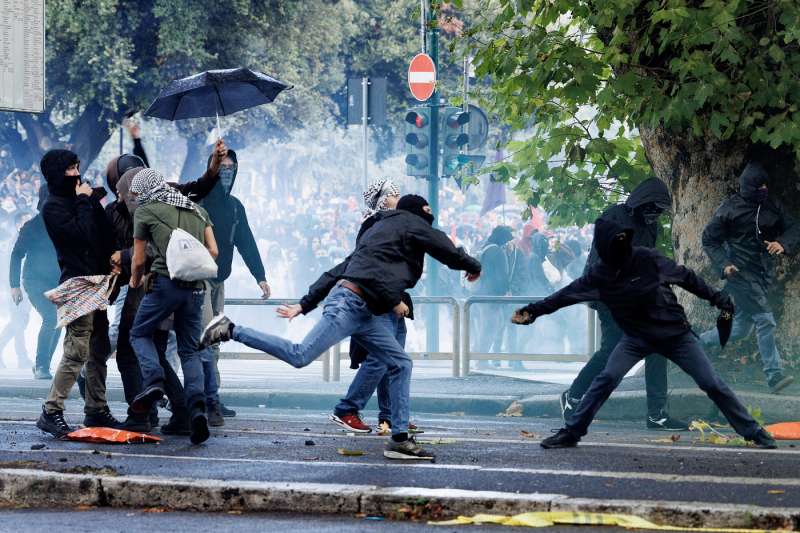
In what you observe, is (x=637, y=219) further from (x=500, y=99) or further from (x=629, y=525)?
(x=629, y=525)

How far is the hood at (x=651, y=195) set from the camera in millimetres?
11266

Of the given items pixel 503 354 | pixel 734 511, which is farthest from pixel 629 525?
pixel 503 354

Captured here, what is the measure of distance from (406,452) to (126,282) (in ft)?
8.03

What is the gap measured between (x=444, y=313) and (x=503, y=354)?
85cm

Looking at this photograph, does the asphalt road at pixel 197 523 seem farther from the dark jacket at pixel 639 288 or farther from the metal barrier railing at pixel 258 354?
the metal barrier railing at pixel 258 354

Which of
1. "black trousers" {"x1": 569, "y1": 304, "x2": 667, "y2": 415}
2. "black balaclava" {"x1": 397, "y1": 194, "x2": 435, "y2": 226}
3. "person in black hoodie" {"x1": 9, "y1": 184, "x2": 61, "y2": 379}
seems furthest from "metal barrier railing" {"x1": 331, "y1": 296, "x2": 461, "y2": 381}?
"black balaclava" {"x1": 397, "y1": 194, "x2": 435, "y2": 226}

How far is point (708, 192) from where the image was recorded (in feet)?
42.6

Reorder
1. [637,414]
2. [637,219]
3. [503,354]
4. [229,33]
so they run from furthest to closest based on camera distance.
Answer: [229,33] → [503,354] → [637,414] → [637,219]

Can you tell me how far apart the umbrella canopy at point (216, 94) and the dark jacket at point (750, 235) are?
Answer: 374 centimetres

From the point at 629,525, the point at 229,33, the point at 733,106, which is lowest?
the point at 629,525

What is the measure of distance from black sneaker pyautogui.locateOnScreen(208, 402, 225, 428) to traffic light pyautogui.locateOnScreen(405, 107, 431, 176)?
10.4 meters

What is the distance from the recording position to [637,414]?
12.9 meters

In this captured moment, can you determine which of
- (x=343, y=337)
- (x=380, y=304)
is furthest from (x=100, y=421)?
(x=380, y=304)

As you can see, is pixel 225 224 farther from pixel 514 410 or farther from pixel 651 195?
pixel 514 410
